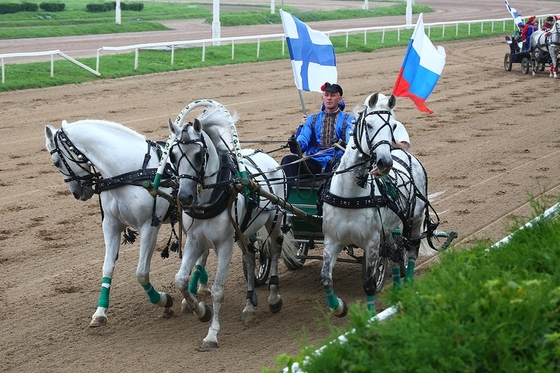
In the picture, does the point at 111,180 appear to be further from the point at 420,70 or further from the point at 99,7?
the point at 99,7

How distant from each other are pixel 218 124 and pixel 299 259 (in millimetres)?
1935

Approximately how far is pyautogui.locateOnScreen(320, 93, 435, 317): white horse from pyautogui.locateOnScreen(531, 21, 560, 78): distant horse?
54.1ft

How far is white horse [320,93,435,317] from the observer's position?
6427 millimetres

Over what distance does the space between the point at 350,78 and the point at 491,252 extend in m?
16.8

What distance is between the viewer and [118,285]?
26.9 ft

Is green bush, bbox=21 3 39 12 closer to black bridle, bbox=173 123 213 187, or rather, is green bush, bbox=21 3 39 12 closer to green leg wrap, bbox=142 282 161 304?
green leg wrap, bbox=142 282 161 304

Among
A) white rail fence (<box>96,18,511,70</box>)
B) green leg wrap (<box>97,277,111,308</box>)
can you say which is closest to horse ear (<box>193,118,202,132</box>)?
green leg wrap (<box>97,277,111,308</box>)

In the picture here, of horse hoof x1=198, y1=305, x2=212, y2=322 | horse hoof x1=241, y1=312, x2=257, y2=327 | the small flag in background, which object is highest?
the small flag in background

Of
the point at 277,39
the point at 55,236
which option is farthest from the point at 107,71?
the point at 55,236

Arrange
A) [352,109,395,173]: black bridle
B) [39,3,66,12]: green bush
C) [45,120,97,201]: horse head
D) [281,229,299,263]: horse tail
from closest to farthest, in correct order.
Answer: [352,109,395,173]: black bridle, [45,120,97,201]: horse head, [281,229,299,263]: horse tail, [39,3,66,12]: green bush

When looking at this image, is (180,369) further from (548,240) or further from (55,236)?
(55,236)

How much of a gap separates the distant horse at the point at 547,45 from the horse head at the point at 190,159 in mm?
17767

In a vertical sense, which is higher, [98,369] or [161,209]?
[161,209]

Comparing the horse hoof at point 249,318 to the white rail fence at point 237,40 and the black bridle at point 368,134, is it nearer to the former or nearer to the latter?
the black bridle at point 368,134
